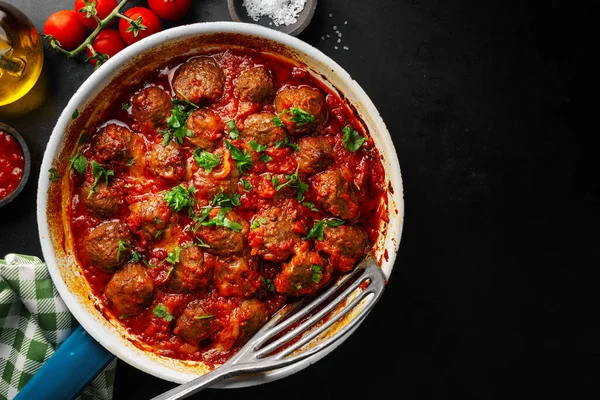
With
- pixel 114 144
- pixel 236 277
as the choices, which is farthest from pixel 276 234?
pixel 114 144

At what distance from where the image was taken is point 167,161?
413cm

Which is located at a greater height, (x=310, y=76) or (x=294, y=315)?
(x=310, y=76)

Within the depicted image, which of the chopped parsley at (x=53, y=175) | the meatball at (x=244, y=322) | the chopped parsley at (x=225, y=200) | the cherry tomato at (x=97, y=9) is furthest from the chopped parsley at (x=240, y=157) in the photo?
the cherry tomato at (x=97, y=9)

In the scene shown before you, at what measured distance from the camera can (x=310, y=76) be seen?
4.40 meters

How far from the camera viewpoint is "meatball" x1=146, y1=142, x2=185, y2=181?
4133 millimetres

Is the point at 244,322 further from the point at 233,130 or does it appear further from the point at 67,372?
the point at 233,130

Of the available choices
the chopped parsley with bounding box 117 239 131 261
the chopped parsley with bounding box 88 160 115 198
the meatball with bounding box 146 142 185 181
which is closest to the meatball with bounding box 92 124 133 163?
the chopped parsley with bounding box 88 160 115 198

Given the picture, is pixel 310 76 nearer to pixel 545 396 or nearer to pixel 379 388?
pixel 379 388

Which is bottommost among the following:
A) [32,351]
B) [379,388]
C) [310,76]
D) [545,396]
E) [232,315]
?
[545,396]

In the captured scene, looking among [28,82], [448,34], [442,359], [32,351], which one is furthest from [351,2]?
[32,351]

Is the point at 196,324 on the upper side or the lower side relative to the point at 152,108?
lower

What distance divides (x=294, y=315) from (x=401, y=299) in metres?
1.33

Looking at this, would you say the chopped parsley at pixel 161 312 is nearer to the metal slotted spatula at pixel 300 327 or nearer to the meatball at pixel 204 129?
the metal slotted spatula at pixel 300 327

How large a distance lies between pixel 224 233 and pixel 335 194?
793mm
